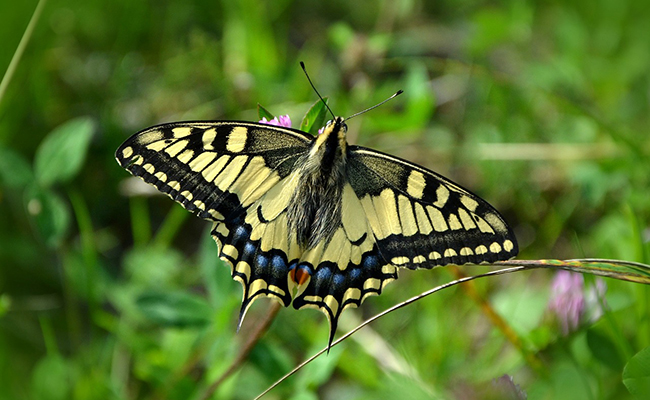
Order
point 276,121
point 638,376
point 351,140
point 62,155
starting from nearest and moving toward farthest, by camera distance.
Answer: point 638,376 → point 276,121 → point 62,155 → point 351,140

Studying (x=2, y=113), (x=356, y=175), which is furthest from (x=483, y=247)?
(x=2, y=113)

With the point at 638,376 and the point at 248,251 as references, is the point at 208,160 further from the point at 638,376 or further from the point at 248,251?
the point at 638,376

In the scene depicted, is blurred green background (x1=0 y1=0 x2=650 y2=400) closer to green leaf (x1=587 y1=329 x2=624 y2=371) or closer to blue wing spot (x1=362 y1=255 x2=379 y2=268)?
green leaf (x1=587 y1=329 x2=624 y2=371)

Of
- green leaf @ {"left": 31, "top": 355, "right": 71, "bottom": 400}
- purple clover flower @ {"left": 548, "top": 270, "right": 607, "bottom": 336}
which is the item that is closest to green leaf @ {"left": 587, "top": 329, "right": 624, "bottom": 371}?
purple clover flower @ {"left": 548, "top": 270, "right": 607, "bottom": 336}

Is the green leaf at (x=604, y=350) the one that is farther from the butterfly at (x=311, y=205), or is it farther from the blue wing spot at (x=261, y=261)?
the blue wing spot at (x=261, y=261)

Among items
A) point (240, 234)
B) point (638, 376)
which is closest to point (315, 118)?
point (240, 234)

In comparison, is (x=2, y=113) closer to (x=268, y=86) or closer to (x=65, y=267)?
(x=65, y=267)
